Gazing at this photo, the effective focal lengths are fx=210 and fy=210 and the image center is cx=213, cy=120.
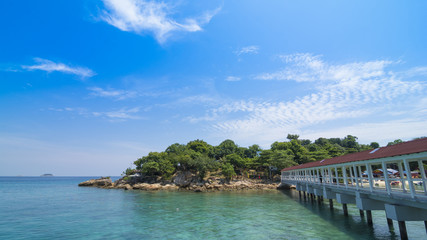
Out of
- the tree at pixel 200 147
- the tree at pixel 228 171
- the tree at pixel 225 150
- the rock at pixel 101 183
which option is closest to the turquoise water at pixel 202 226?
the tree at pixel 228 171

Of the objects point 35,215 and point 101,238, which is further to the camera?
point 35,215

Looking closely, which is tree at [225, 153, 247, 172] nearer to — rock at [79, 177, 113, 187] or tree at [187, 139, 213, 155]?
tree at [187, 139, 213, 155]

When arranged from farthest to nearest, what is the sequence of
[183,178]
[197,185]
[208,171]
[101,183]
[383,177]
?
[101,183] → [208,171] → [183,178] → [197,185] → [383,177]

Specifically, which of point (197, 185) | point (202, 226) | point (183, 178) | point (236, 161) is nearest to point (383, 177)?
point (202, 226)

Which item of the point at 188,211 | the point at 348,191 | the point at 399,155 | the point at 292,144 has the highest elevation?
the point at 292,144

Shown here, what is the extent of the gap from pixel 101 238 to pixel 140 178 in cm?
4649

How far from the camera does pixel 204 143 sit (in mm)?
73625

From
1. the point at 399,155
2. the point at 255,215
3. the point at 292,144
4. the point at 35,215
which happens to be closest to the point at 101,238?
the point at 255,215

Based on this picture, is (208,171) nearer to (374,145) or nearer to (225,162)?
(225,162)

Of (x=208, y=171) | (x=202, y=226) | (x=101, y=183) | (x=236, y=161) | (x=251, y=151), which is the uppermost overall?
(x=251, y=151)

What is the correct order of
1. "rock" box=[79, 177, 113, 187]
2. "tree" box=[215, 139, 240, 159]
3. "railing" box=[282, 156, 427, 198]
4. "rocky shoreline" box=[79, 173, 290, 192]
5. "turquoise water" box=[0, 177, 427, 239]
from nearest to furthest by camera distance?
"railing" box=[282, 156, 427, 198] → "turquoise water" box=[0, 177, 427, 239] → "rocky shoreline" box=[79, 173, 290, 192] → "rock" box=[79, 177, 113, 187] → "tree" box=[215, 139, 240, 159]

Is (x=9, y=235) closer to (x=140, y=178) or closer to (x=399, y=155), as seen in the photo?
(x=399, y=155)

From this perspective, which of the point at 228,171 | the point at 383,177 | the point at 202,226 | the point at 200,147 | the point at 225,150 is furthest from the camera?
the point at 225,150

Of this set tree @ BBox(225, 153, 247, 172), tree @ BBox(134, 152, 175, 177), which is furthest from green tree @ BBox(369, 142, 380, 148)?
tree @ BBox(134, 152, 175, 177)
